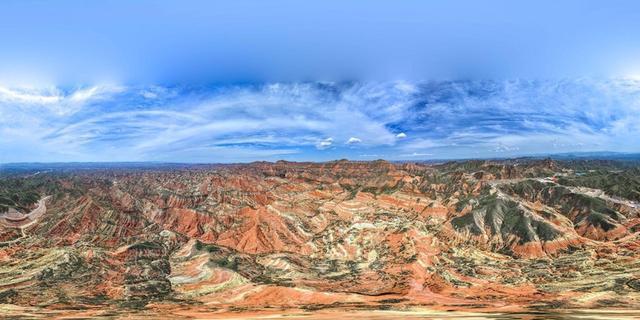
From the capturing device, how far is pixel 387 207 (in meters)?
188

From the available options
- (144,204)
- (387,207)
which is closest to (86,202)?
(144,204)

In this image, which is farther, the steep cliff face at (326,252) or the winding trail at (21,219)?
the winding trail at (21,219)

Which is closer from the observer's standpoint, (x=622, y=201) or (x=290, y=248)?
(x=290, y=248)

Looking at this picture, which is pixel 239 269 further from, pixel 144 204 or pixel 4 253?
pixel 144 204

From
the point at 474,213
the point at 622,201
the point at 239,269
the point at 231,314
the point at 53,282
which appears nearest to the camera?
the point at 231,314

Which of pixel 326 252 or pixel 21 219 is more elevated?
pixel 21 219

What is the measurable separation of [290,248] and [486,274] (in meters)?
50.5

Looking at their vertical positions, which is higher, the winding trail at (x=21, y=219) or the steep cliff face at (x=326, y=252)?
the winding trail at (x=21, y=219)

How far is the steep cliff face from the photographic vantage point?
Answer: 96938 millimetres

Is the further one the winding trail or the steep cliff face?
the winding trail

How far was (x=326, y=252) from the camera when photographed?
442 ft

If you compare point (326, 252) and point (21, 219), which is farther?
point (21, 219)

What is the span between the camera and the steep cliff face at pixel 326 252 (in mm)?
96938

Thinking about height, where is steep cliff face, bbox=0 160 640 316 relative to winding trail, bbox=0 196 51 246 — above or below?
below
